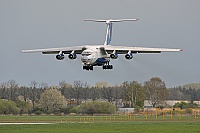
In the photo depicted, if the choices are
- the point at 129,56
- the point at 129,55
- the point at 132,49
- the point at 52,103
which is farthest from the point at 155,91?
the point at 129,56

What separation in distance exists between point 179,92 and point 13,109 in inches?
1520

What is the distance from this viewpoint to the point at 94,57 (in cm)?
8125

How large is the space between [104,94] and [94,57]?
73093 mm

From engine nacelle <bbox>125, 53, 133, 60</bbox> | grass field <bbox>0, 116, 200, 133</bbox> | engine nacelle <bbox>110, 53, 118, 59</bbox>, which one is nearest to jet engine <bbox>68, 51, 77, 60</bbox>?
engine nacelle <bbox>110, 53, 118, 59</bbox>

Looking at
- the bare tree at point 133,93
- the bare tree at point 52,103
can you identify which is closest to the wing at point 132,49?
the bare tree at point 52,103

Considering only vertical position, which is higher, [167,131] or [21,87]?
[21,87]

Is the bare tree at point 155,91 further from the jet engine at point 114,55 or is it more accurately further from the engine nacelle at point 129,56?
the engine nacelle at point 129,56

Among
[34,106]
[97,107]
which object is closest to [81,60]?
[97,107]

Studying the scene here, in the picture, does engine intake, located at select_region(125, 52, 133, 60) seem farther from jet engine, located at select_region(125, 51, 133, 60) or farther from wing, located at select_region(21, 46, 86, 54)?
wing, located at select_region(21, 46, 86, 54)

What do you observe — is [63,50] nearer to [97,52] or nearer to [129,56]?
[97,52]

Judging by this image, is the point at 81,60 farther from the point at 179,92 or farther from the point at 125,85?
the point at 179,92

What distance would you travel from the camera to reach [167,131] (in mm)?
68375

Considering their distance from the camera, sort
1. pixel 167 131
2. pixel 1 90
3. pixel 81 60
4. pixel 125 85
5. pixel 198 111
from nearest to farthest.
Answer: pixel 167 131 → pixel 81 60 → pixel 198 111 → pixel 125 85 → pixel 1 90

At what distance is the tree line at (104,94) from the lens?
450 feet
